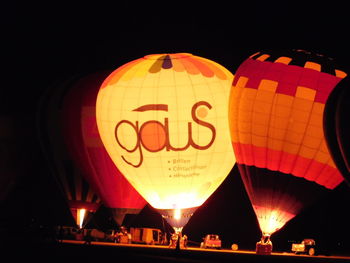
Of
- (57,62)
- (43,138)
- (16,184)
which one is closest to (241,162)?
(43,138)

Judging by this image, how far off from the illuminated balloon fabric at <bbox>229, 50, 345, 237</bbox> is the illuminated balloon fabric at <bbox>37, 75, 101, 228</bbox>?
16.4 feet

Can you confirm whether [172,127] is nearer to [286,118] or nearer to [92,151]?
[286,118]

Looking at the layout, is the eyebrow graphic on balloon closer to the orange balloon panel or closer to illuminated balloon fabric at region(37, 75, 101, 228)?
the orange balloon panel

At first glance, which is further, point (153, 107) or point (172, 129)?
point (153, 107)

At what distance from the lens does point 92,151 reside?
21703 millimetres

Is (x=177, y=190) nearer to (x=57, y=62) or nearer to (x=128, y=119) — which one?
(x=128, y=119)

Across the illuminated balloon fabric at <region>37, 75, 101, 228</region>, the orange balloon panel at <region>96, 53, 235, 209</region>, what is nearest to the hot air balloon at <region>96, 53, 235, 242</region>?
the orange balloon panel at <region>96, 53, 235, 209</region>

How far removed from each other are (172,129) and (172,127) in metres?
0.04

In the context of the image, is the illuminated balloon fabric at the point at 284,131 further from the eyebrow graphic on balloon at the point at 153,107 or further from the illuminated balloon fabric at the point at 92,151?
the illuminated balloon fabric at the point at 92,151

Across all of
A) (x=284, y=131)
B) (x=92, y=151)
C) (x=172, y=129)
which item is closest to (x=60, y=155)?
(x=92, y=151)

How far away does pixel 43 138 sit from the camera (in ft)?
76.0

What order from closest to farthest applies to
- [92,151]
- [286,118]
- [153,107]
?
[286,118] < [153,107] < [92,151]

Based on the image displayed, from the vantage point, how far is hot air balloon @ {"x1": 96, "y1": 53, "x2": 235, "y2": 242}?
757 inches

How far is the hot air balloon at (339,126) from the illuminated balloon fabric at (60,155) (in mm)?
8120
